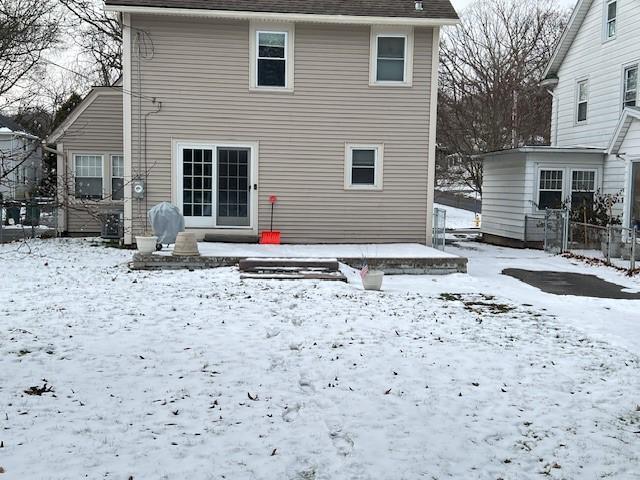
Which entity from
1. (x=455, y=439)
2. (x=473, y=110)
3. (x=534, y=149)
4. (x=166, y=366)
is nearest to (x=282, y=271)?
(x=166, y=366)


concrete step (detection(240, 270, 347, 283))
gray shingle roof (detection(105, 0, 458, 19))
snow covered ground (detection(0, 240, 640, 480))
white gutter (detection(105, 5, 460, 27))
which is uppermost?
gray shingle roof (detection(105, 0, 458, 19))

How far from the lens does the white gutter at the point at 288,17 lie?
43.1 ft

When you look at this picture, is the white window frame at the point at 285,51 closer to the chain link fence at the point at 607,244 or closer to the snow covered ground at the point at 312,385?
the snow covered ground at the point at 312,385

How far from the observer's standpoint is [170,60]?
538 inches

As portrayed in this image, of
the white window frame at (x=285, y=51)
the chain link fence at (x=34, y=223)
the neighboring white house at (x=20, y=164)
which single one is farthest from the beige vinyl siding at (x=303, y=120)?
the neighboring white house at (x=20, y=164)

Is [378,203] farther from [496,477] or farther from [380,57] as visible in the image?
[496,477]

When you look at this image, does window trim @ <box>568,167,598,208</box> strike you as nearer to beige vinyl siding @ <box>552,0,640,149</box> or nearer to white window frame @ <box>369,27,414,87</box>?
beige vinyl siding @ <box>552,0,640,149</box>

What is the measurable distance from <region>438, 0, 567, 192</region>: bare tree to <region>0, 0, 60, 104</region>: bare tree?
1886 cm

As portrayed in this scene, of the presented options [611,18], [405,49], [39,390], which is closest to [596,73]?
[611,18]

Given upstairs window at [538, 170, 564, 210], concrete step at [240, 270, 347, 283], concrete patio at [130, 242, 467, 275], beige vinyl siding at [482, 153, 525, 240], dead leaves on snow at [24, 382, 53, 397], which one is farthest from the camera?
beige vinyl siding at [482, 153, 525, 240]

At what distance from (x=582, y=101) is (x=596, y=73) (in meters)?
1.09

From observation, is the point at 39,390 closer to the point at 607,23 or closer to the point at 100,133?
the point at 100,133

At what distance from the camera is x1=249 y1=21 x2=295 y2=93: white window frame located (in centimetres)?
1383

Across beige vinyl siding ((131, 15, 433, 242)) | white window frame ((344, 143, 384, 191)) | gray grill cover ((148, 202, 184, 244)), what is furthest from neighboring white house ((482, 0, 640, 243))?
gray grill cover ((148, 202, 184, 244))
